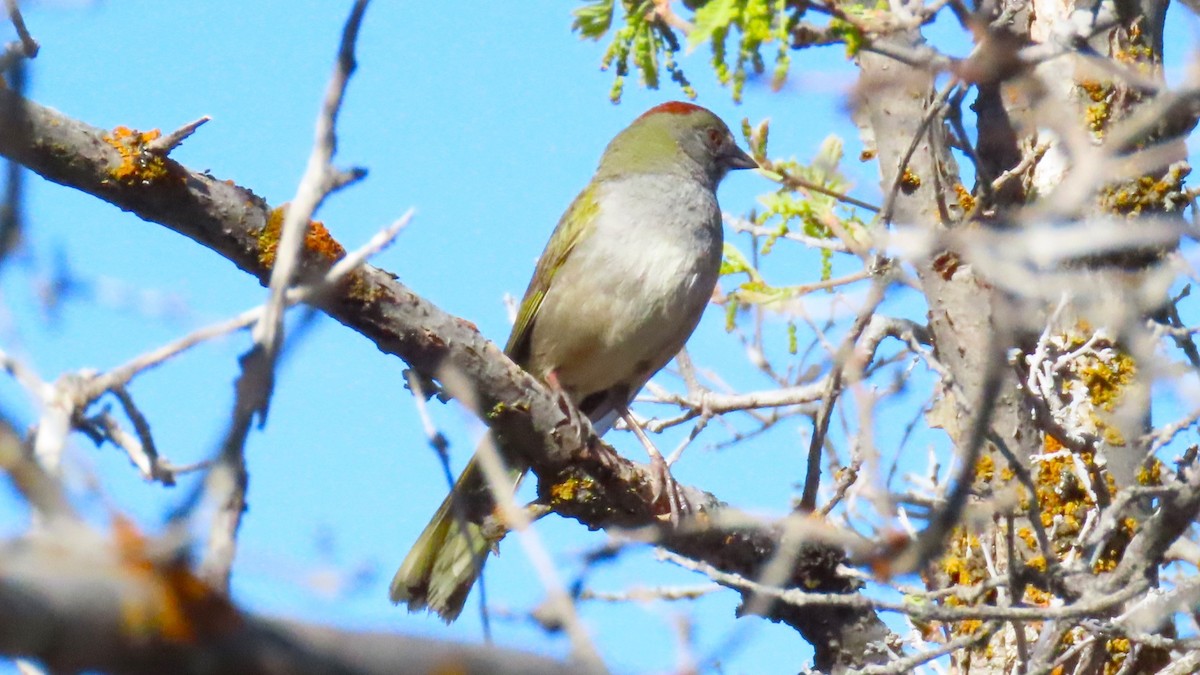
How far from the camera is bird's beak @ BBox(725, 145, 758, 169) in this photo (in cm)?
754

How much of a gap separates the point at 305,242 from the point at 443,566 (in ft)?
5.37

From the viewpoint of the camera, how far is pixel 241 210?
3.95 metres

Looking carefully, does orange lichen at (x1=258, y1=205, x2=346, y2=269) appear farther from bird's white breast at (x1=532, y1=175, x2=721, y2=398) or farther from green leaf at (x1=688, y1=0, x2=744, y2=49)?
bird's white breast at (x1=532, y1=175, x2=721, y2=398)

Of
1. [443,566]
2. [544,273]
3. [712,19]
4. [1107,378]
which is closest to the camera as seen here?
[712,19]

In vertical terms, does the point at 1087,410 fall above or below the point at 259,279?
above

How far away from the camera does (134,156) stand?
12.4ft

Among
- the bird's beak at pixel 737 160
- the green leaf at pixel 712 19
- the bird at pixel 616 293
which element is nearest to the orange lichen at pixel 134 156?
the green leaf at pixel 712 19

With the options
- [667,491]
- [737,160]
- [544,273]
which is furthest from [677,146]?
[667,491]

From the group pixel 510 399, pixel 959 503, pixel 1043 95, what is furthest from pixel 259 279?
pixel 959 503

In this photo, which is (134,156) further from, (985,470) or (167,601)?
(985,470)

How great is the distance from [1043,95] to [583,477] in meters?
2.31

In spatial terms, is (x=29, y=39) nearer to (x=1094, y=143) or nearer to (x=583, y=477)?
(x=583, y=477)

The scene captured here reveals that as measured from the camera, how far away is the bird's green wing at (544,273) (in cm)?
632

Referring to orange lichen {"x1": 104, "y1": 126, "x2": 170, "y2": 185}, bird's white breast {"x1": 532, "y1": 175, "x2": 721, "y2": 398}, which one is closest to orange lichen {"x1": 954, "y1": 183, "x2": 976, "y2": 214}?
bird's white breast {"x1": 532, "y1": 175, "x2": 721, "y2": 398}
